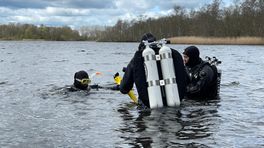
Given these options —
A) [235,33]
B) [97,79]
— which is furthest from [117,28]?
[97,79]

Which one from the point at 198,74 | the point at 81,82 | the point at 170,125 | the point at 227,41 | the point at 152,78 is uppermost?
the point at 152,78

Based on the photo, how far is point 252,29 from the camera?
75.9 meters

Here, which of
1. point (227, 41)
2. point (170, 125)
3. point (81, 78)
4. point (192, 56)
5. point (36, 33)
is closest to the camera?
point (170, 125)

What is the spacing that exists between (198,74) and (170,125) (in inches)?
80.8

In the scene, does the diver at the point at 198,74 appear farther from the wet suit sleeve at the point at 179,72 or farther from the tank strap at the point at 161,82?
the tank strap at the point at 161,82

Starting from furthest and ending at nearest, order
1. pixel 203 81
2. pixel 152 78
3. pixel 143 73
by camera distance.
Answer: pixel 203 81 → pixel 143 73 → pixel 152 78

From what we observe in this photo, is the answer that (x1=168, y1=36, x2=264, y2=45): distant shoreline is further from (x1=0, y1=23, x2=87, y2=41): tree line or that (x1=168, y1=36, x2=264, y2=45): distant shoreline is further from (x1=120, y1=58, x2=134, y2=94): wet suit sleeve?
(x1=0, y1=23, x2=87, y2=41): tree line

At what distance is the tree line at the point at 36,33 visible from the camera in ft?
446

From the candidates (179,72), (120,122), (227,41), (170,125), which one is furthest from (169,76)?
(227,41)

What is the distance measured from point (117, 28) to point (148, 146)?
119 meters

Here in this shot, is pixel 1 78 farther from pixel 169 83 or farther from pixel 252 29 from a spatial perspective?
pixel 252 29

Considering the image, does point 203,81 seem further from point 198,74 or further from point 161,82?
point 161,82

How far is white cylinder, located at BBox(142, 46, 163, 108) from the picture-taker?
26.3 feet

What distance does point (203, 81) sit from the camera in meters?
9.37
